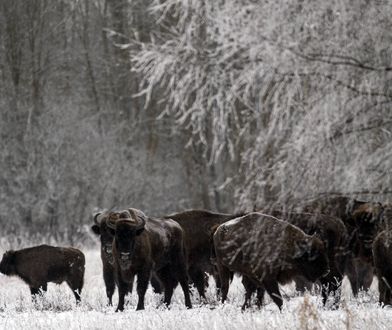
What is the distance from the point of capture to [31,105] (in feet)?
116

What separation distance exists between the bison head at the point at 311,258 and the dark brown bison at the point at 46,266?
16.9 feet

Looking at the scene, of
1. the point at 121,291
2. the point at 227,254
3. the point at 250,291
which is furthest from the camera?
the point at 121,291

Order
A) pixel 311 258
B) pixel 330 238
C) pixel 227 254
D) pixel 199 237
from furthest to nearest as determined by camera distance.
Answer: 1. pixel 199 237
2. pixel 330 238
3. pixel 227 254
4. pixel 311 258

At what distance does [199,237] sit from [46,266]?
2.65m

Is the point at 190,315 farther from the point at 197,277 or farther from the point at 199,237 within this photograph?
the point at 199,237

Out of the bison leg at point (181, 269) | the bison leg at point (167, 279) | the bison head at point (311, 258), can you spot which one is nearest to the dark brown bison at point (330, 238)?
the bison head at point (311, 258)

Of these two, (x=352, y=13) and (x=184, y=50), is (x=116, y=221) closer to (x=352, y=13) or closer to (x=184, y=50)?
(x=184, y=50)

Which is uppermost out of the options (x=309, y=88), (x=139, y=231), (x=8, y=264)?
(x=309, y=88)

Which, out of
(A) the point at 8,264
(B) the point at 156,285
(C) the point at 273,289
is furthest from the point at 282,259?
(A) the point at 8,264

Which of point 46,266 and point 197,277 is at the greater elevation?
point 197,277

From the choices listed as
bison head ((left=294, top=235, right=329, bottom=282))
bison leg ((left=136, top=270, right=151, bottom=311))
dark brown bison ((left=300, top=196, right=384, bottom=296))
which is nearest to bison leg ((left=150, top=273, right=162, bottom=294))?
bison leg ((left=136, top=270, right=151, bottom=311))

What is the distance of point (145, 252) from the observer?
13.0 metres

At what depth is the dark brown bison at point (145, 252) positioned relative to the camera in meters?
12.7

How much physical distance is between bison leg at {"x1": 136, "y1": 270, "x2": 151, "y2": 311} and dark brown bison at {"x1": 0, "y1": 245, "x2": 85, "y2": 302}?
300 cm
